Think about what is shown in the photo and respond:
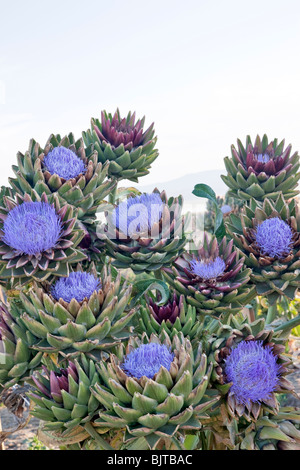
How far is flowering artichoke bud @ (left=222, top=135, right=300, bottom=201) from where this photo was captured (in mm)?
928

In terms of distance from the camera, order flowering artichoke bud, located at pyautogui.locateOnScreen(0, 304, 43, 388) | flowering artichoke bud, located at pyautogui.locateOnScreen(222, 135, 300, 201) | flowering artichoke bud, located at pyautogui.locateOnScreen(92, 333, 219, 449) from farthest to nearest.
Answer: flowering artichoke bud, located at pyautogui.locateOnScreen(222, 135, 300, 201)
flowering artichoke bud, located at pyautogui.locateOnScreen(0, 304, 43, 388)
flowering artichoke bud, located at pyautogui.locateOnScreen(92, 333, 219, 449)

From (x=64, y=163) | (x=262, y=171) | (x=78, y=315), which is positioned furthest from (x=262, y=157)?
(x=78, y=315)

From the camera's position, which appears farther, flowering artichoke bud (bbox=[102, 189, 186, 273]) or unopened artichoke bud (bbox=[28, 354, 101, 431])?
flowering artichoke bud (bbox=[102, 189, 186, 273])

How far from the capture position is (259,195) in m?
0.93

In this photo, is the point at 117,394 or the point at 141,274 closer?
the point at 117,394

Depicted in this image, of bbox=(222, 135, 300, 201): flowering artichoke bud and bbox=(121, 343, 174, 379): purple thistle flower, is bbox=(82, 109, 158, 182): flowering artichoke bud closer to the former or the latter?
bbox=(222, 135, 300, 201): flowering artichoke bud

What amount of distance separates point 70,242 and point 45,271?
0.05m

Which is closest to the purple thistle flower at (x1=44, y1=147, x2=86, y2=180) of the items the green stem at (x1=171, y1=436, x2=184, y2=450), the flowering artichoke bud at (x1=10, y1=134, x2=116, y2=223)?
the flowering artichoke bud at (x1=10, y1=134, x2=116, y2=223)

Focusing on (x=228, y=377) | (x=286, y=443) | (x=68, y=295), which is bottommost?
(x=286, y=443)

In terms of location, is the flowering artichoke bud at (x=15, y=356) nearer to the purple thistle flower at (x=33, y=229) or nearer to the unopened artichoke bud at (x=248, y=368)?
the purple thistle flower at (x=33, y=229)

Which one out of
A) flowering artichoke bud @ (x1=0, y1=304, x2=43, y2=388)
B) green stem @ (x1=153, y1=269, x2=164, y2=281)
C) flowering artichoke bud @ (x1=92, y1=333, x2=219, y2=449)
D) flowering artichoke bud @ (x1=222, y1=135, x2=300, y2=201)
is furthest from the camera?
flowering artichoke bud @ (x1=222, y1=135, x2=300, y2=201)

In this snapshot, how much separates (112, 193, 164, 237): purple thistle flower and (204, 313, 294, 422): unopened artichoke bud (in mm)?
190

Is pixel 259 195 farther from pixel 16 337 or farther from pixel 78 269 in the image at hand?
pixel 16 337
